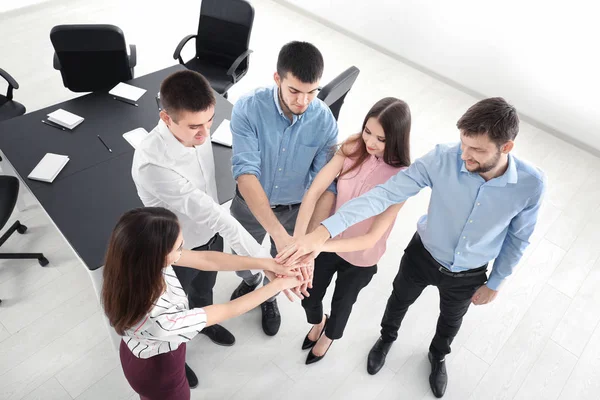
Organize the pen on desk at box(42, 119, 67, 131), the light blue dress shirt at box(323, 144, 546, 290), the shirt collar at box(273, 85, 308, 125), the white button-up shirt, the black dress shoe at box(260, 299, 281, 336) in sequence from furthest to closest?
the pen on desk at box(42, 119, 67, 131), the black dress shoe at box(260, 299, 281, 336), the shirt collar at box(273, 85, 308, 125), the white button-up shirt, the light blue dress shirt at box(323, 144, 546, 290)

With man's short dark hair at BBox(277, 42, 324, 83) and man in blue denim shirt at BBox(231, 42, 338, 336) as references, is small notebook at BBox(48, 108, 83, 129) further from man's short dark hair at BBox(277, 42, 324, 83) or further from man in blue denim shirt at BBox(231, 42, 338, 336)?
man's short dark hair at BBox(277, 42, 324, 83)

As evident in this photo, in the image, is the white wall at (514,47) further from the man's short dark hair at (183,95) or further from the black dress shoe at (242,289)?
the man's short dark hair at (183,95)

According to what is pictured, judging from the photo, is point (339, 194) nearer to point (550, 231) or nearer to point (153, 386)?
point (153, 386)

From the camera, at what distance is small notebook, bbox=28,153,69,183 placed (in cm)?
273

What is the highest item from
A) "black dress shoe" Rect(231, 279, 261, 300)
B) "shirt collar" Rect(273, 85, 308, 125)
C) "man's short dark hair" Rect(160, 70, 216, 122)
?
"man's short dark hair" Rect(160, 70, 216, 122)

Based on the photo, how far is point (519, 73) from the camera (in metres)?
4.84

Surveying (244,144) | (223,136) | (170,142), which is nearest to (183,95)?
(170,142)

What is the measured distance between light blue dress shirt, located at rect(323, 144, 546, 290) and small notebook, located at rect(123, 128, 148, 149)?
63.3 inches

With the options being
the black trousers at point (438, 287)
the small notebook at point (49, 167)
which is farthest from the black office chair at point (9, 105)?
the black trousers at point (438, 287)

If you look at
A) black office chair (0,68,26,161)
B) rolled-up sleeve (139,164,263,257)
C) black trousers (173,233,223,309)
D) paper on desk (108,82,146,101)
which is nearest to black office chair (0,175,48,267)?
black office chair (0,68,26,161)

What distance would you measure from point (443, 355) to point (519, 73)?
3.30 meters

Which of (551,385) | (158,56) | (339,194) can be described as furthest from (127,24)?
(551,385)

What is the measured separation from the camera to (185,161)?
2209 millimetres

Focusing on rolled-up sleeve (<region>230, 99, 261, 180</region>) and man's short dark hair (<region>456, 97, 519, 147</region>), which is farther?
rolled-up sleeve (<region>230, 99, 261, 180</region>)
